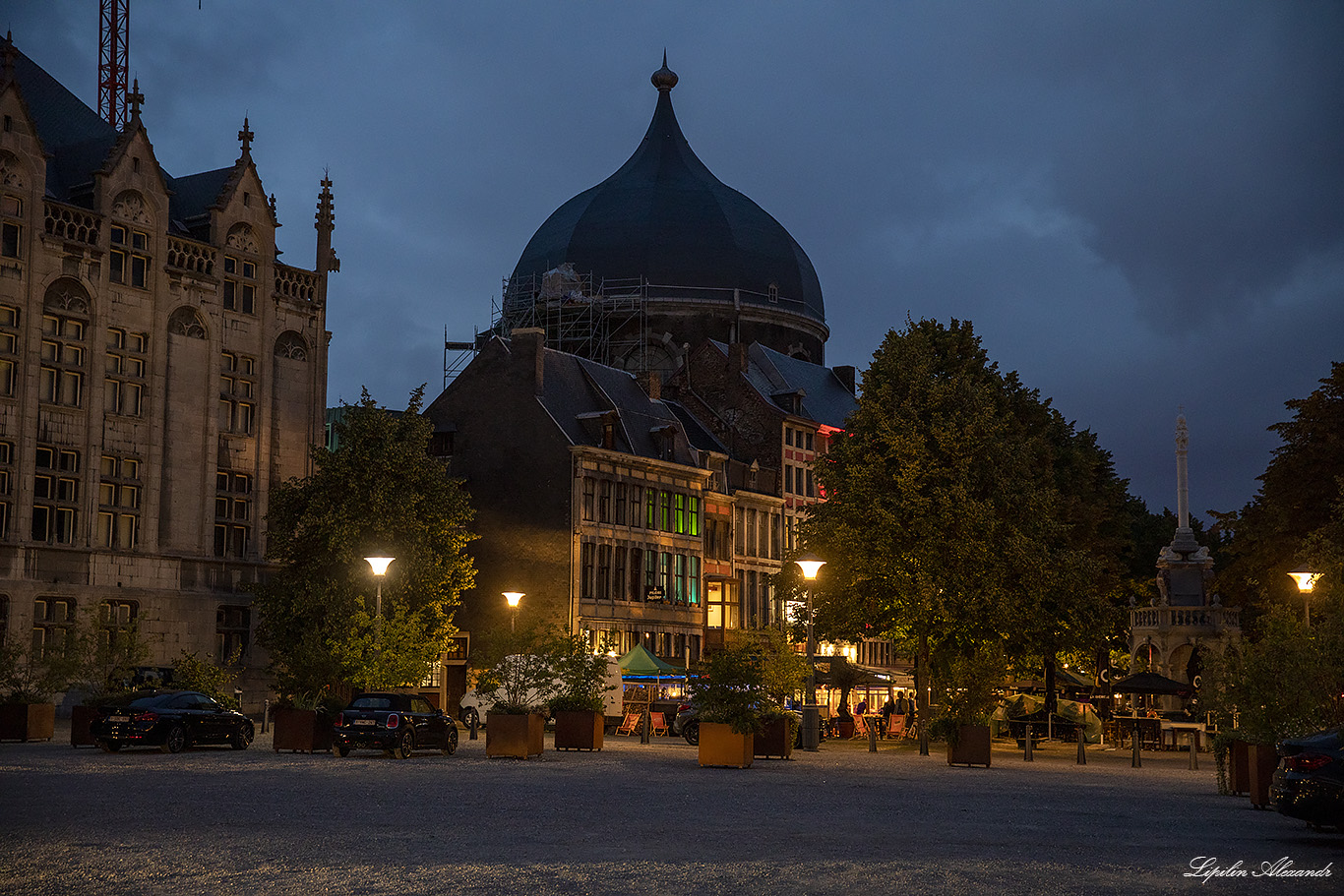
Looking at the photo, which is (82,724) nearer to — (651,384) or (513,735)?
(513,735)

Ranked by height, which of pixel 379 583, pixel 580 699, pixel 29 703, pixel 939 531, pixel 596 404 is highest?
pixel 596 404

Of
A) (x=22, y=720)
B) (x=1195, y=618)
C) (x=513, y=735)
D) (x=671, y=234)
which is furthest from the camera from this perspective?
(x=671, y=234)

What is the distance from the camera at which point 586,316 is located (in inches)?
3509

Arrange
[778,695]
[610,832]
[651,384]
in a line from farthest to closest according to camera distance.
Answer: [651,384] → [778,695] → [610,832]

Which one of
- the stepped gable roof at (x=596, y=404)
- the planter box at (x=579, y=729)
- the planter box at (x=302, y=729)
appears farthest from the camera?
the stepped gable roof at (x=596, y=404)

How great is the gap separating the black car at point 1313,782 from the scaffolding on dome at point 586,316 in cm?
6870

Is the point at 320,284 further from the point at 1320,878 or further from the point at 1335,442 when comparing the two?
the point at 1320,878

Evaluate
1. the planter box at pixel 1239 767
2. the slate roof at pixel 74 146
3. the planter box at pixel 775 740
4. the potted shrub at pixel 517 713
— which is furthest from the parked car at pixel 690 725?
the slate roof at pixel 74 146

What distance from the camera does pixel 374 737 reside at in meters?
33.8

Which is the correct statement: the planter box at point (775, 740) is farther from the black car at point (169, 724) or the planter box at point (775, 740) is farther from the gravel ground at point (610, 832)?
the black car at point (169, 724)

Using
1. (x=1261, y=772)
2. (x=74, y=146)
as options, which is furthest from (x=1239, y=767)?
(x=74, y=146)

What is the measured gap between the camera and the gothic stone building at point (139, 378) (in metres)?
55.0

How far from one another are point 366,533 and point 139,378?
52.5 feet

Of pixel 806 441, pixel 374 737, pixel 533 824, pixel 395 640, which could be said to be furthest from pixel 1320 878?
pixel 806 441
